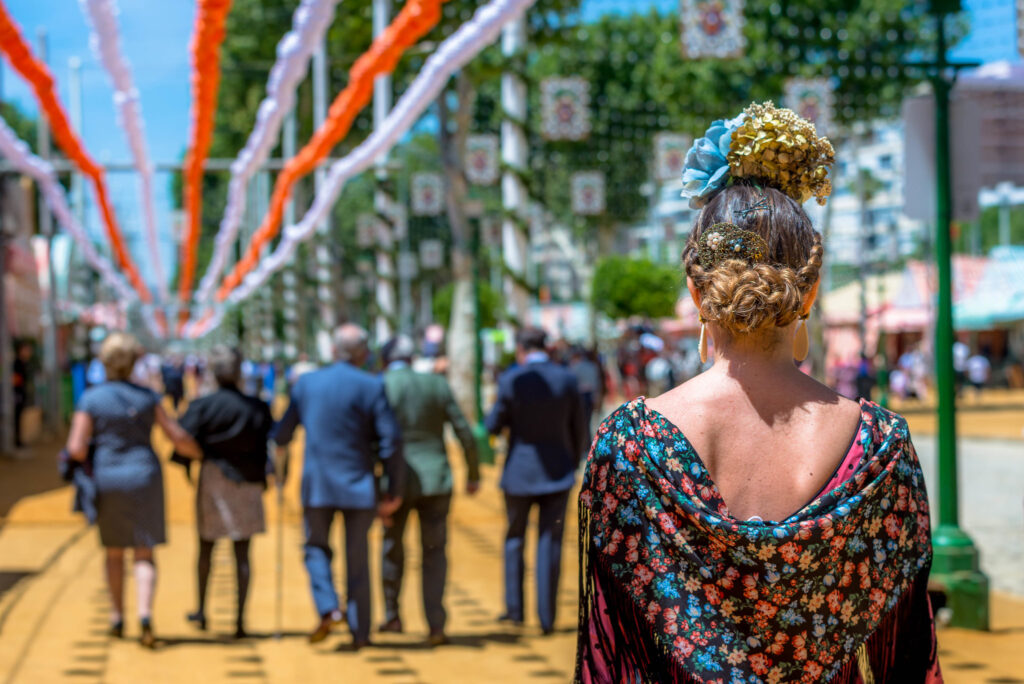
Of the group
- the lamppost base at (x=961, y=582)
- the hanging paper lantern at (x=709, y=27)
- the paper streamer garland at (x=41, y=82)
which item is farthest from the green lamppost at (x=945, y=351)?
the hanging paper lantern at (x=709, y=27)

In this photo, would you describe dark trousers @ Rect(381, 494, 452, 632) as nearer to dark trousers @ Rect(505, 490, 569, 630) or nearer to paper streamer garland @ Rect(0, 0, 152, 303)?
dark trousers @ Rect(505, 490, 569, 630)

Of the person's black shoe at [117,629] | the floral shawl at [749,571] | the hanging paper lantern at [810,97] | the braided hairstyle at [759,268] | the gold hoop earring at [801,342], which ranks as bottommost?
the person's black shoe at [117,629]

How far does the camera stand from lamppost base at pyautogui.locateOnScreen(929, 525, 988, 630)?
26.8 feet

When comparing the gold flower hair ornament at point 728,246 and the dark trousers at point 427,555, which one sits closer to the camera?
the gold flower hair ornament at point 728,246

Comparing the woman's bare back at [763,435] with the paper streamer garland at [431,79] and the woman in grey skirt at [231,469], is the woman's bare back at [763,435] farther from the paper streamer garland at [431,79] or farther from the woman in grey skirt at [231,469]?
the paper streamer garland at [431,79]

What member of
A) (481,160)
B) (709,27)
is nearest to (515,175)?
(709,27)

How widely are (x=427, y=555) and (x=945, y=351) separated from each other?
11.3 feet

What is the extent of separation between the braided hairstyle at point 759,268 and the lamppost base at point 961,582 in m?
6.17

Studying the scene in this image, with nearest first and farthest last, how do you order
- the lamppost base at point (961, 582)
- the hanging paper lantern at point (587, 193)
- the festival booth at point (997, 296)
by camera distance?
the lamppost base at point (961, 582) < the hanging paper lantern at point (587, 193) < the festival booth at point (997, 296)

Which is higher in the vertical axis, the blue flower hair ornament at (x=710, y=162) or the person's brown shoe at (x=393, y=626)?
the blue flower hair ornament at (x=710, y=162)

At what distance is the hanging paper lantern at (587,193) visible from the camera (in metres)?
30.7

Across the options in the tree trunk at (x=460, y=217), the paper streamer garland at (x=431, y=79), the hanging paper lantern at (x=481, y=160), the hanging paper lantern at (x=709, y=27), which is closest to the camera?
the paper streamer garland at (x=431, y=79)

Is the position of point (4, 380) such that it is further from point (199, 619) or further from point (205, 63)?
point (199, 619)

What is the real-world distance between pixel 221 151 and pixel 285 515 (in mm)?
40640
